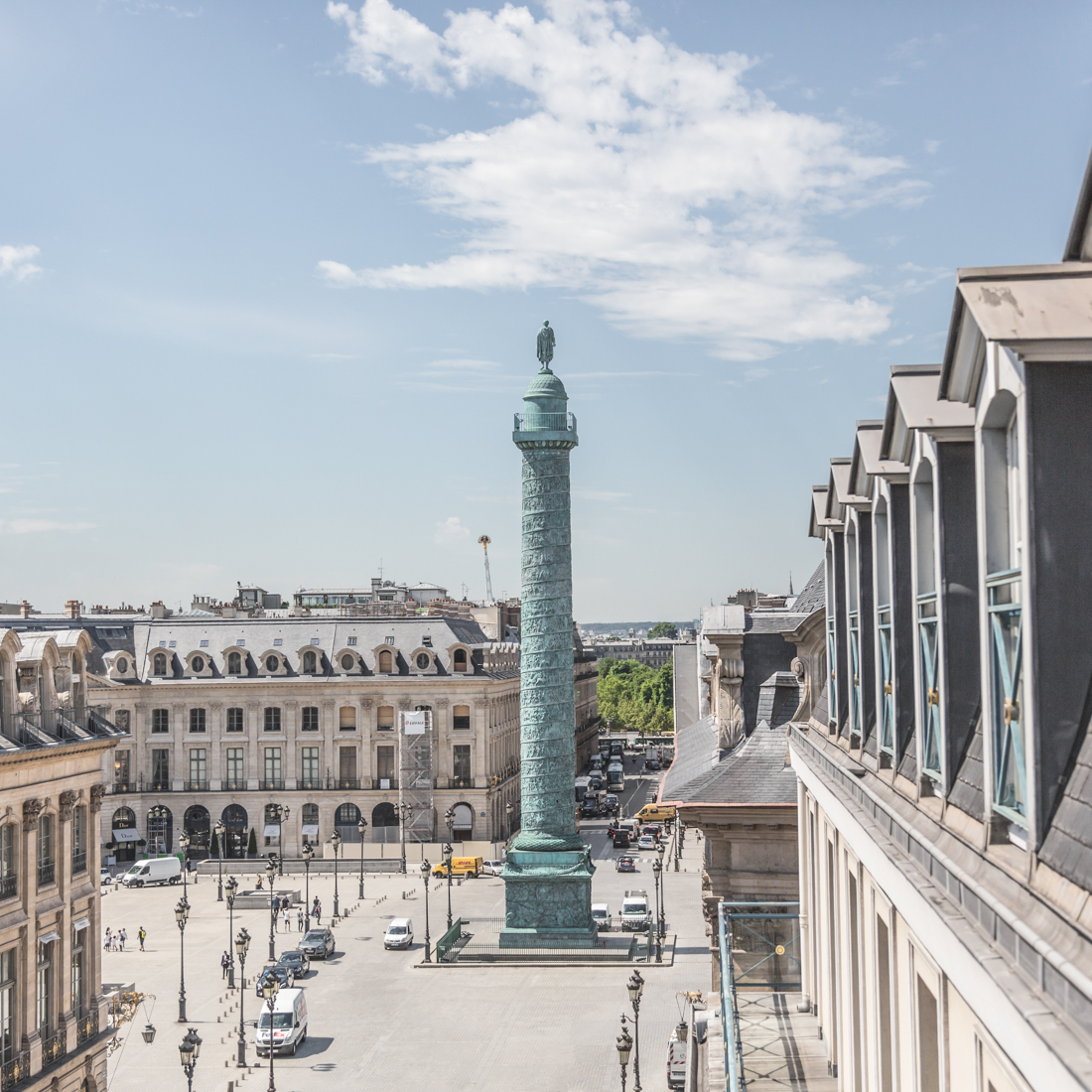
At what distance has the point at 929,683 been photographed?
349 inches

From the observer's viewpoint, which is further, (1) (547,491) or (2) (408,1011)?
(1) (547,491)

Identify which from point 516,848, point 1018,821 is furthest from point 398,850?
point 1018,821

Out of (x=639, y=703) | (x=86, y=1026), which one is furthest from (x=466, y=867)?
(x=639, y=703)

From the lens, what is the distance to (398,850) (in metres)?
76.4

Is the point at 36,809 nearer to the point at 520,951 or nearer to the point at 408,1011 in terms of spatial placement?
the point at 408,1011

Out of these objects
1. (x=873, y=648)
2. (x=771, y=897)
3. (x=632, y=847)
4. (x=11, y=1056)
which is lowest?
(x=632, y=847)

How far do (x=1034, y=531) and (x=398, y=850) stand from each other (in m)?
73.4

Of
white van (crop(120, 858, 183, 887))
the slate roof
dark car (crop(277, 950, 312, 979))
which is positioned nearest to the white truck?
dark car (crop(277, 950, 312, 979))

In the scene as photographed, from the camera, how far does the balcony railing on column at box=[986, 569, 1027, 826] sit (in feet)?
21.3

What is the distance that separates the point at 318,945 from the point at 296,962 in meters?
2.78

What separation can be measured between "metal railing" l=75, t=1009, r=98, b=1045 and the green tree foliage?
376ft

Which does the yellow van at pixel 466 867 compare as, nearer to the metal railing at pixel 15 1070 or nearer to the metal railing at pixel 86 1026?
the metal railing at pixel 86 1026

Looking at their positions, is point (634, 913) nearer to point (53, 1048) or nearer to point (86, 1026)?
point (86, 1026)

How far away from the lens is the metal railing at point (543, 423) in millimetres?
56156
